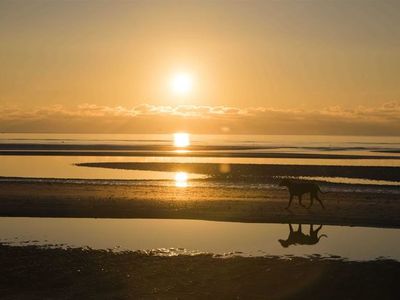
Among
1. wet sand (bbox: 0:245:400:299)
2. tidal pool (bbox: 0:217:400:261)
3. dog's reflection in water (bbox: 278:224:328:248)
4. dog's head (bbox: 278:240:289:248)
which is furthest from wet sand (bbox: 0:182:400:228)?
wet sand (bbox: 0:245:400:299)

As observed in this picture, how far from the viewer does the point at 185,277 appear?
1484 cm

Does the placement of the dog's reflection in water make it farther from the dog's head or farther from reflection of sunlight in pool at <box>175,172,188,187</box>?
reflection of sunlight in pool at <box>175,172,188,187</box>

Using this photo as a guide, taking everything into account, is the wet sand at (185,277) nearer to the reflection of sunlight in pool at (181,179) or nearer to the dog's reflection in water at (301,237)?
the dog's reflection in water at (301,237)

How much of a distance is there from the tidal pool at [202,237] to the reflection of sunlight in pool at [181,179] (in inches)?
668

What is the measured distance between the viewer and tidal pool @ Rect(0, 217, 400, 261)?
60.9 feet

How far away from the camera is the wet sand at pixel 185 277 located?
1338 cm

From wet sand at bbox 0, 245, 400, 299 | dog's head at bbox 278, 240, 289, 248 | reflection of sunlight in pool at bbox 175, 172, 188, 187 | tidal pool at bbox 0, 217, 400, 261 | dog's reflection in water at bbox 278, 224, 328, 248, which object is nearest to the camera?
wet sand at bbox 0, 245, 400, 299

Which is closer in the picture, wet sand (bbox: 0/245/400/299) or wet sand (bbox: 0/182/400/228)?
wet sand (bbox: 0/245/400/299)

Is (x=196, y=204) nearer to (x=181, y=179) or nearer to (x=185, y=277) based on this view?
(x=185, y=277)

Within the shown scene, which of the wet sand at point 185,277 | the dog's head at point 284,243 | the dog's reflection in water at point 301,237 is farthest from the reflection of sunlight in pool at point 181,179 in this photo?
the wet sand at point 185,277

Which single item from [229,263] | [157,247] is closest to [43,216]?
[157,247]

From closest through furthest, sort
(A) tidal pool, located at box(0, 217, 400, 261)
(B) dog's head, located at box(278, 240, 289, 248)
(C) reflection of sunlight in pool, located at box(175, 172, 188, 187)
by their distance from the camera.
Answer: (A) tidal pool, located at box(0, 217, 400, 261)
(B) dog's head, located at box(278, 240, 289, 248)
(C) reflection of sunlight in pool, located at box(175, 172, 188, 187)

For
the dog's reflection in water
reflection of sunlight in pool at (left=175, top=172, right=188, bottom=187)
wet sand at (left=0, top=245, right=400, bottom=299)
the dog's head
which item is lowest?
reflection of sunlight in pool at (left=175, top=172, right=188, bottom=187)

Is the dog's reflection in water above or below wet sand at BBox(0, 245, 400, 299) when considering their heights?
below
